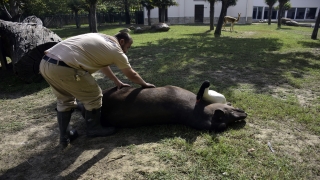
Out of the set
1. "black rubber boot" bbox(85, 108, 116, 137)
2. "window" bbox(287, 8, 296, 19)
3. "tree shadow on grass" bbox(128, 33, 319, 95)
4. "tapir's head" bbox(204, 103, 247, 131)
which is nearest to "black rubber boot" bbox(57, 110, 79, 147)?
"black rubber boot" bbox(85, 108, 116, 137)

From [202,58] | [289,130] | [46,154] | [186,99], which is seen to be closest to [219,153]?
[186,99]

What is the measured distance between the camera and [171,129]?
3.65 metres

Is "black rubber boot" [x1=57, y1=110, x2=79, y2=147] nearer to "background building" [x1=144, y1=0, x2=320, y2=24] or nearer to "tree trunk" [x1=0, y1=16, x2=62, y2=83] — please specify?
"tree trunk" [x1=0, y1=16, x2=62, y2=83]

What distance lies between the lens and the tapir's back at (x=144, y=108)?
11.7ft

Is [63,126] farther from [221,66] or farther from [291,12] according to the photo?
[291,12]

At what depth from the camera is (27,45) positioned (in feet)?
19.2

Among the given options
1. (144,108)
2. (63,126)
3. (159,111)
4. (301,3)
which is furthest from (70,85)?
(301,3)

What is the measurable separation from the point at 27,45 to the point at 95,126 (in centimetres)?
360

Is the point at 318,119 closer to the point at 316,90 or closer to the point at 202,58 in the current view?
the point at 316,90

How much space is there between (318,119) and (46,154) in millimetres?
4022

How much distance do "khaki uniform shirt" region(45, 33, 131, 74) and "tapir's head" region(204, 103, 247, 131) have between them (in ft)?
4.83

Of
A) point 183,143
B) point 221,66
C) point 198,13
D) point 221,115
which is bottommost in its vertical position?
point 183,143

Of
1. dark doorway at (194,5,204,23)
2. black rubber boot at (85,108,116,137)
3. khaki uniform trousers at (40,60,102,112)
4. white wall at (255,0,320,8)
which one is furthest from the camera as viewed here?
white wall at (255,0,320,8)

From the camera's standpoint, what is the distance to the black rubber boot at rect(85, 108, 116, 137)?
11.1ft
